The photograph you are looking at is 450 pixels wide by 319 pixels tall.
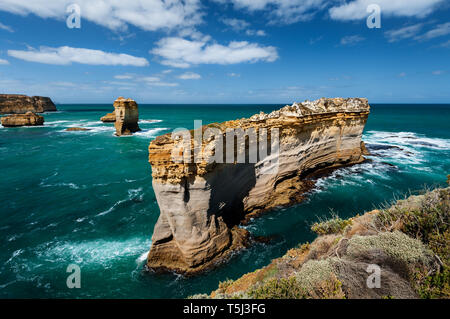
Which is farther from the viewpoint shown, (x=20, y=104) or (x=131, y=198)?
(x=20, y=104)

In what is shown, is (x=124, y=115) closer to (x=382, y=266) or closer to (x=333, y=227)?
(x=333, y=227)

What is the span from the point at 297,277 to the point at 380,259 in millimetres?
2394

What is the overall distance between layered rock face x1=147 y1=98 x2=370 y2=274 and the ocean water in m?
1.22

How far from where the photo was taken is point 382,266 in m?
5.88

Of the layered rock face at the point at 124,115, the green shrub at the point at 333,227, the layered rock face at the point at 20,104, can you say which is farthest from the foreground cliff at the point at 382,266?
the layered rock face at the point at 20,104

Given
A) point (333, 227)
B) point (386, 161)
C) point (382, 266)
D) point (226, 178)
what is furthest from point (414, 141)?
point (382, 266)

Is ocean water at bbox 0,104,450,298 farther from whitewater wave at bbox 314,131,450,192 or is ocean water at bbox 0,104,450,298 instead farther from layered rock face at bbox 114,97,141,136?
layered rock face at bbox 114,97,141,136

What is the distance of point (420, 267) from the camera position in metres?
5.71

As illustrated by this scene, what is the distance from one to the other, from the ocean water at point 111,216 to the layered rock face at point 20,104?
7657cm

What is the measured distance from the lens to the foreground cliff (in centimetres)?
530

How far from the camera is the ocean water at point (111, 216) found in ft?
35.9

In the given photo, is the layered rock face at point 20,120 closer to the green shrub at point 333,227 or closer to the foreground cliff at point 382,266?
the foreground cliff at point 382,266

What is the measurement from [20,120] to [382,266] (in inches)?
3156

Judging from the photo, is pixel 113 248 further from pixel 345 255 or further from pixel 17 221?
pixel 345 255
